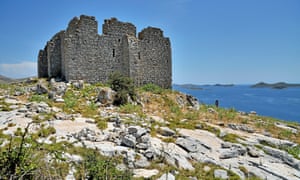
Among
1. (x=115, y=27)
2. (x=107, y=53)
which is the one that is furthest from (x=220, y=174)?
(x=115, y=27)

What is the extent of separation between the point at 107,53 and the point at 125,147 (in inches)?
523

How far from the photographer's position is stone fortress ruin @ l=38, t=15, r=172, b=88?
18172 mm

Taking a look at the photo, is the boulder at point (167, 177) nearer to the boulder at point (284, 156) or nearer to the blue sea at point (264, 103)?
the boulder at point (284, 156)

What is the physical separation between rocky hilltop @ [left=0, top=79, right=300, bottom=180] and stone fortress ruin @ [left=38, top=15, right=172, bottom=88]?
5688 millimetres

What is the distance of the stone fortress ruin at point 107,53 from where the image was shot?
18.2 m

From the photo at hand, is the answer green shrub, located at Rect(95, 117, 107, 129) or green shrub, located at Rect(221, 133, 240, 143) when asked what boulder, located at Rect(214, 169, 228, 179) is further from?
green shrub, located at Rect(95, 117, 107, 129)

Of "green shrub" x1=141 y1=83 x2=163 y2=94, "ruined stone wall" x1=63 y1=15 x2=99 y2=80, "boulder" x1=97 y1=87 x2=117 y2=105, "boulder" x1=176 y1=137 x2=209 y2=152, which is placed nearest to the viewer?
"boulder" x1=176 y1=137 x2=209 y2=152

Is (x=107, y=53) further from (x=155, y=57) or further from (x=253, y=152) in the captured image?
(x=253, y=152)

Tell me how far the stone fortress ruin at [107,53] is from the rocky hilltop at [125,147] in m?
5.69

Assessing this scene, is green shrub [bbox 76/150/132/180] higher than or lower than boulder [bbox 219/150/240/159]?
higher

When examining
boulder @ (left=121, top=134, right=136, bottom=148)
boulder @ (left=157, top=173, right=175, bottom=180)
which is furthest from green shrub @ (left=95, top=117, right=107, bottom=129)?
boulder @ (left=157, top=173, right=175, bottom=180)

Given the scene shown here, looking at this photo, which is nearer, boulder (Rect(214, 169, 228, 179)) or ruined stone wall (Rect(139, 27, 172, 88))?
boulder (Rect(214, 169, 228, 179))

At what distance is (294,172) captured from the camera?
25.2 ft

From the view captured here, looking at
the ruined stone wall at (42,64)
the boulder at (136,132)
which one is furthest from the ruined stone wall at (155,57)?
the boulder at (136,132)
